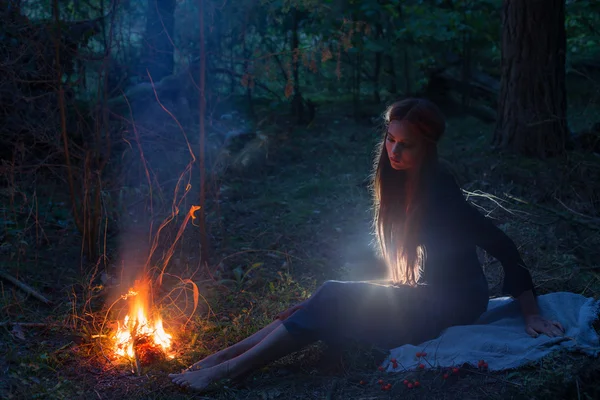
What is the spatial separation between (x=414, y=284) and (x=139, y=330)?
67.0 inches

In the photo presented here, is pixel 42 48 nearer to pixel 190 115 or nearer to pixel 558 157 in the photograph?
pixel 190 115

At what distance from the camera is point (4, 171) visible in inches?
183

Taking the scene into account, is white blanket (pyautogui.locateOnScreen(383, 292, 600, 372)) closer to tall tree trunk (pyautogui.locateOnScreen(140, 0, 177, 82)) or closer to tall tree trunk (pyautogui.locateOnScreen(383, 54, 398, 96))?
tall tree trunk (pyautogui.locateOnScreen(140, 0, 177, 82))

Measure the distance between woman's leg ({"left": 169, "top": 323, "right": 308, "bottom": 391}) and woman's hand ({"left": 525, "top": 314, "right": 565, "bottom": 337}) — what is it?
133 centimetres

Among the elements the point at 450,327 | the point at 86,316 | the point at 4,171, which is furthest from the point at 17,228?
the point at 450,327

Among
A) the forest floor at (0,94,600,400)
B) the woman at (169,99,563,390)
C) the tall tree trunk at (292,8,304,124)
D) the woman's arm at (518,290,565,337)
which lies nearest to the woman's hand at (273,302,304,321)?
the woman at (169,99,563,390)

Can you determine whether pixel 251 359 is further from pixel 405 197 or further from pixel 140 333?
pixel 405 197

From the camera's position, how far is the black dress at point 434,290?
3.38 metres

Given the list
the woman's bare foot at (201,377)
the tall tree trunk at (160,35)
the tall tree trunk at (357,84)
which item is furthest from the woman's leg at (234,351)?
the tall tree trunk at (357,84)

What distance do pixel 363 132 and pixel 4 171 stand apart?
569 cm

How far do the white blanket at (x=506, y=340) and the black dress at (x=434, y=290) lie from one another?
0.11 m

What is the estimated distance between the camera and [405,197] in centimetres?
357

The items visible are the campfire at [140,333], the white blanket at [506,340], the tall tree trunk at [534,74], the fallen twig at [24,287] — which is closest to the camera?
the white blanket at [506,340]

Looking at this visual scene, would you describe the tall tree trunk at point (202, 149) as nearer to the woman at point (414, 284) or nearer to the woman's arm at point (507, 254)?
the woman at point (414, 284)
